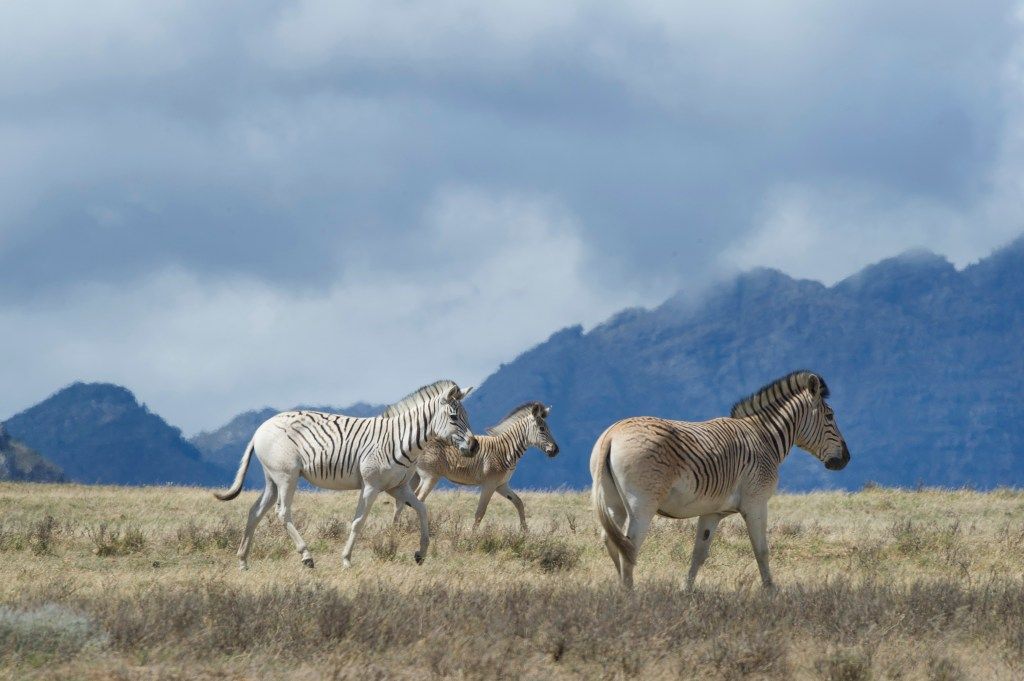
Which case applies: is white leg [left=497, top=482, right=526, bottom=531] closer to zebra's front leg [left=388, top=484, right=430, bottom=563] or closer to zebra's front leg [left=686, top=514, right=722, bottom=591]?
zebra's front leg [left=388, top=484, right=430, bottom=563]

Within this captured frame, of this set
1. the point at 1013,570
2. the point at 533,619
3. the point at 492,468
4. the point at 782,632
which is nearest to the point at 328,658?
the point at 533,619

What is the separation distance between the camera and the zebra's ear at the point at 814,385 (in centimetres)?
1377

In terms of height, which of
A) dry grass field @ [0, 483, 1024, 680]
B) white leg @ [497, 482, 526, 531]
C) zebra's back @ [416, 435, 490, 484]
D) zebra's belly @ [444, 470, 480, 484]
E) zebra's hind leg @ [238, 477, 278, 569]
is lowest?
dry grass field @ [0, 483, 1024, 680]

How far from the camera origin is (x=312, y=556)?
15.1 meters

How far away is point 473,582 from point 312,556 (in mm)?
3353

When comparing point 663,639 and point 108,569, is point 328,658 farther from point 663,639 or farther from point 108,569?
point 108,569

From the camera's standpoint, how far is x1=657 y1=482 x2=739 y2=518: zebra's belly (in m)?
11.9

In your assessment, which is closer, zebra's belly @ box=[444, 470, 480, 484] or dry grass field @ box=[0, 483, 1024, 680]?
dry grass field @ box=[0, 483, 1024, 680]

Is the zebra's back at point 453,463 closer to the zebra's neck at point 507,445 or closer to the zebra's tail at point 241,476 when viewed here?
the zebra's neck at point 507,445

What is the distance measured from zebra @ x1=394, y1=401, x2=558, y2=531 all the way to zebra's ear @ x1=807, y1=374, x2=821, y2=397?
6.74 metres

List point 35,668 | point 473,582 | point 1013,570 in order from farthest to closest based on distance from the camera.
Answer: point 1013,570, point 473,582, point 35,668

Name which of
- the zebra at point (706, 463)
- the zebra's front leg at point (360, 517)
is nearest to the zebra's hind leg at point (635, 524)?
the zebra at point (706, 463)

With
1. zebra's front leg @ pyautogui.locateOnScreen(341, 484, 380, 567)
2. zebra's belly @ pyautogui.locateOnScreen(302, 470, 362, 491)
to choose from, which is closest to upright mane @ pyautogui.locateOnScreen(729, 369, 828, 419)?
zebra's front leg @ pyautogui.locateOnScreen(341, 484, 380, 567)

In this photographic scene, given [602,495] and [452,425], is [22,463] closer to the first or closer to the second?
[452,425]
